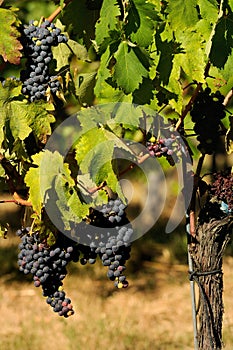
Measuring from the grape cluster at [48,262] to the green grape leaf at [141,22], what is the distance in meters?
0.57

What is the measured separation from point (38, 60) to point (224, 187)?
571 mm

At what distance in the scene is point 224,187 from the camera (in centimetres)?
197

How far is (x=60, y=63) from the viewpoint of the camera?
2.02 meters

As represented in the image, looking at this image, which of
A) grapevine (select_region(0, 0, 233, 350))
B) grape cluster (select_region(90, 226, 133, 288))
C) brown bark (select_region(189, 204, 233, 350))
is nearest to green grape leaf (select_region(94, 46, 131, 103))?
grapevine (select_region(0, 0, 233, 350))

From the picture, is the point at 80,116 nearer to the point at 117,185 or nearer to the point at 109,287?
the point at 117,185

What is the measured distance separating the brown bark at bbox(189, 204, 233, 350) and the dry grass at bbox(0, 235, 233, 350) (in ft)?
4.23

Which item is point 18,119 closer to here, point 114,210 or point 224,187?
point 114,210

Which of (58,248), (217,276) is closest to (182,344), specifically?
(217,276)

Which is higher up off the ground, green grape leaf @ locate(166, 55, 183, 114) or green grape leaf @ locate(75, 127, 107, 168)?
green grape leaf @ locate(166, 55, 183, 114)

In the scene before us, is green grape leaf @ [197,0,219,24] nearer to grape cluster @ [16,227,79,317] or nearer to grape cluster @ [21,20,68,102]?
grape cluster @ [21,20,68,102]

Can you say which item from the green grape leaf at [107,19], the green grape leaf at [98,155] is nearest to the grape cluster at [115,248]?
the green grape leaf at [98,155]

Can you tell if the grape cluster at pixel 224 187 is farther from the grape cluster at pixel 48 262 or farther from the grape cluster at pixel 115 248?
the grape cluster at pixel 48 262

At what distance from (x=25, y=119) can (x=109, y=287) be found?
2665 mm

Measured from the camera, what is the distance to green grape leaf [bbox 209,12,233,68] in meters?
1.71
